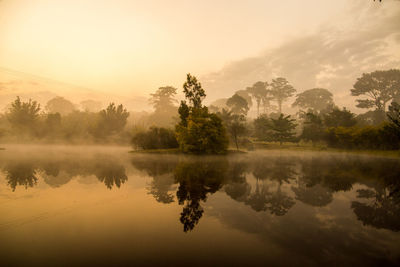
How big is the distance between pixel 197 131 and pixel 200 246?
2471cm

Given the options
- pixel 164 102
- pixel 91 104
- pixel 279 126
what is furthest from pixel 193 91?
pixel 91 104

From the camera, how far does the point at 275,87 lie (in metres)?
94.7

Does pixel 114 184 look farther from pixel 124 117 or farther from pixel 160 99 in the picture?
pixel 160 99

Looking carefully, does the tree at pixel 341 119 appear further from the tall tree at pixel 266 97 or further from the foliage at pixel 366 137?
the tall tree at pixel 266 97

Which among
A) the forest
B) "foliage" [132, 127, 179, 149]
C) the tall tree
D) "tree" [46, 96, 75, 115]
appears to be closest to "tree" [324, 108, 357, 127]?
the forest

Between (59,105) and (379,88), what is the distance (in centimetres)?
14008

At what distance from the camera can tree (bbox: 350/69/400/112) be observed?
66625mm

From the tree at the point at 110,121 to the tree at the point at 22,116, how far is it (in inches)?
801

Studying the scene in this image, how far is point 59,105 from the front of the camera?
337 ft

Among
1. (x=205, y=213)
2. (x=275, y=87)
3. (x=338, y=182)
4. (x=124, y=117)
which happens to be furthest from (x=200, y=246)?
(x=275, y=87)

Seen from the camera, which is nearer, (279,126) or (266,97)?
(279,126)

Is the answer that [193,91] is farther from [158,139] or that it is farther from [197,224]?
[197,224]

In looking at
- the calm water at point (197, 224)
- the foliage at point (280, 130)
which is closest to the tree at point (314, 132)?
the foliage at point (280, 130)

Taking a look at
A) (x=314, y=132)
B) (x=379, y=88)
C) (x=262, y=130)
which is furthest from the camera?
(x=379, y=88)
